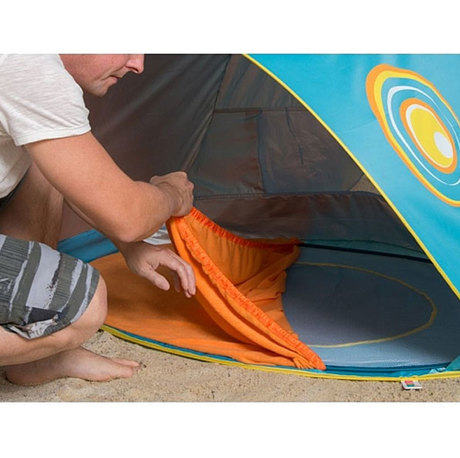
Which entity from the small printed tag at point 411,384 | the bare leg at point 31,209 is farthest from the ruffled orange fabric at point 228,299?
the bare leg at point 31,209

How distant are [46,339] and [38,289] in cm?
10

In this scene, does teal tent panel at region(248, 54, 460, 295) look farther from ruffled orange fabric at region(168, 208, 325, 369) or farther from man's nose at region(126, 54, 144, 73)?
ruffled orange fabric at region(168, 208, 325, 369)

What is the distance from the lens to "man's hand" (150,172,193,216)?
5.41 feet

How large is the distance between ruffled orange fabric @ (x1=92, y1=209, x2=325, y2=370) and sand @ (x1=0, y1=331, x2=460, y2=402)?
2.6 inches

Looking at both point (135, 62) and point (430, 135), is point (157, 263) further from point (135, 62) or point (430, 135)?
point (430, 135)

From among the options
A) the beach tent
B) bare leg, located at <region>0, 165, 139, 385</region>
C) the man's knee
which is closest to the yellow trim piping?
the beach tent

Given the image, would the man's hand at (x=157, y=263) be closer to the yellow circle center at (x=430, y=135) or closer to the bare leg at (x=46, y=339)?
the bare leg at (x=46, y=339)

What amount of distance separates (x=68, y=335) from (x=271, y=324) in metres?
0.46

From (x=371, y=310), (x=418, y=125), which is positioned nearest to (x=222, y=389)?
(x=371, y=310)

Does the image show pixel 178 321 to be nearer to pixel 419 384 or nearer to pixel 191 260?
pixel 191 260

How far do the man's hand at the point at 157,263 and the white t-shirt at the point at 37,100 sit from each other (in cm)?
41

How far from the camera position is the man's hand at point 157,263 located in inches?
64.9

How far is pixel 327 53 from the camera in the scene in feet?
5.20

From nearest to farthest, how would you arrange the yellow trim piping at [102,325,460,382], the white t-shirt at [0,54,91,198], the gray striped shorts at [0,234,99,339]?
the white t-shirt at [0,54,91,198], the gray striped shorts at [0,234,99,339], the yellow trim piping at [102,325,460,382]
